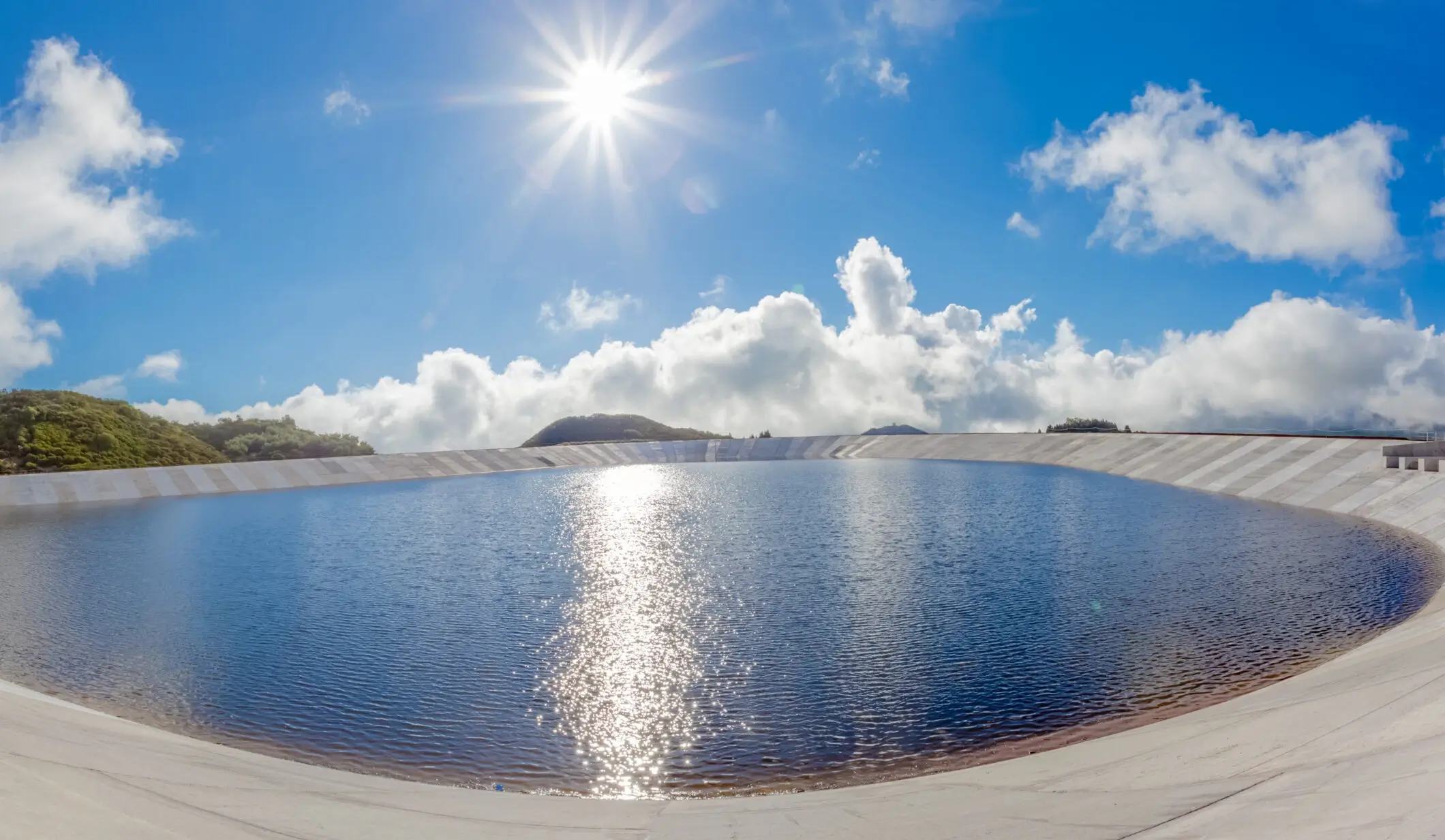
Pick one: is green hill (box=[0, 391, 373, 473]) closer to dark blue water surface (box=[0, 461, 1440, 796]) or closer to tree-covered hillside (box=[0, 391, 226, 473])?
tree-covered hillside (box=[0, 391, 226, 473])

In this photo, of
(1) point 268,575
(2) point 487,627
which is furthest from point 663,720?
(1) point 268,575

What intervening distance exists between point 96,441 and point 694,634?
10369 centimetres

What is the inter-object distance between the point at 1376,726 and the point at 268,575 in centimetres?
3334

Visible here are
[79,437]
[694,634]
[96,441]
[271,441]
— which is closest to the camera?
[694,634]

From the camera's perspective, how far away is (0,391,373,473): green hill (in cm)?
8381

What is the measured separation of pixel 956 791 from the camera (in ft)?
31.5

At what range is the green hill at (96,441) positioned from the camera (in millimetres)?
83812

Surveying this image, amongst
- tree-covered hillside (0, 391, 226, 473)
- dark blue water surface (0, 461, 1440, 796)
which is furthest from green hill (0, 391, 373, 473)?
dark blue water surface (0, 461, 1440, 796)

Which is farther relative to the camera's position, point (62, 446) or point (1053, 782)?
point (62, 446)

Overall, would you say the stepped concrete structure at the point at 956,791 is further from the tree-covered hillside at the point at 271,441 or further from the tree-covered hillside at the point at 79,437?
the tree-covered hillside at the point at 271,441

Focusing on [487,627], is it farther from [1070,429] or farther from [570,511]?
[1070,429]

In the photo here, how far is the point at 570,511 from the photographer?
50562 millimetres

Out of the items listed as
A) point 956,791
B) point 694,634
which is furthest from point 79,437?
point 956,791

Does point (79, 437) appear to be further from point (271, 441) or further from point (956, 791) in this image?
point (956, 791)
